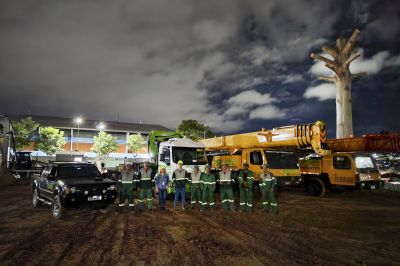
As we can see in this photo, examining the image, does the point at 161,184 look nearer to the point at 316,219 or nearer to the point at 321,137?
the point at 316,219

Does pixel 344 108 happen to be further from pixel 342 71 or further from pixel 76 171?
pixel 76 171

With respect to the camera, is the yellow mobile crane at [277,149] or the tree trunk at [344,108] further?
the tree trunk at [344,108]

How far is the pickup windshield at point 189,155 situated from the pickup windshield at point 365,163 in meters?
7.60

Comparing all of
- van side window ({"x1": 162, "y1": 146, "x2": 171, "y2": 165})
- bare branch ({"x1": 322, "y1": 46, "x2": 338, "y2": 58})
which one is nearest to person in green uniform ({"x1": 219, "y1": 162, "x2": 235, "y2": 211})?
van side window ({"x1": 162, "y1": 146, "x2": 171, "y2": 165})

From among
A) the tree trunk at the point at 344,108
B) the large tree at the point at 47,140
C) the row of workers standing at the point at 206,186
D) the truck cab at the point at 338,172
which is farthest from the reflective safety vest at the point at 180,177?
the large tree at the point at 47,140

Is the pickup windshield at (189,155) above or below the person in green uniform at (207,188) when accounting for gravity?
above

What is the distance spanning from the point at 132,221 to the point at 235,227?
3227 millimetres

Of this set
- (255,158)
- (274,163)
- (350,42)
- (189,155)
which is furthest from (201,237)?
(350,42)

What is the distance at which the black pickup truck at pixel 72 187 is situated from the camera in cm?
898

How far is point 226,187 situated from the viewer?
10859 millimetres

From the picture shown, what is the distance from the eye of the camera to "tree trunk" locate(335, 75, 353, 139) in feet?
58.3

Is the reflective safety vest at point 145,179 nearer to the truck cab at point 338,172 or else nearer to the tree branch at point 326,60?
the truck cab at point 338,172

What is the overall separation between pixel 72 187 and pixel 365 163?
13.4 m

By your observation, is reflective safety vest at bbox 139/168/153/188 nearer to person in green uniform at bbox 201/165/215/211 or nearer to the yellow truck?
person in green uniform at bbox 201/165/215/211
